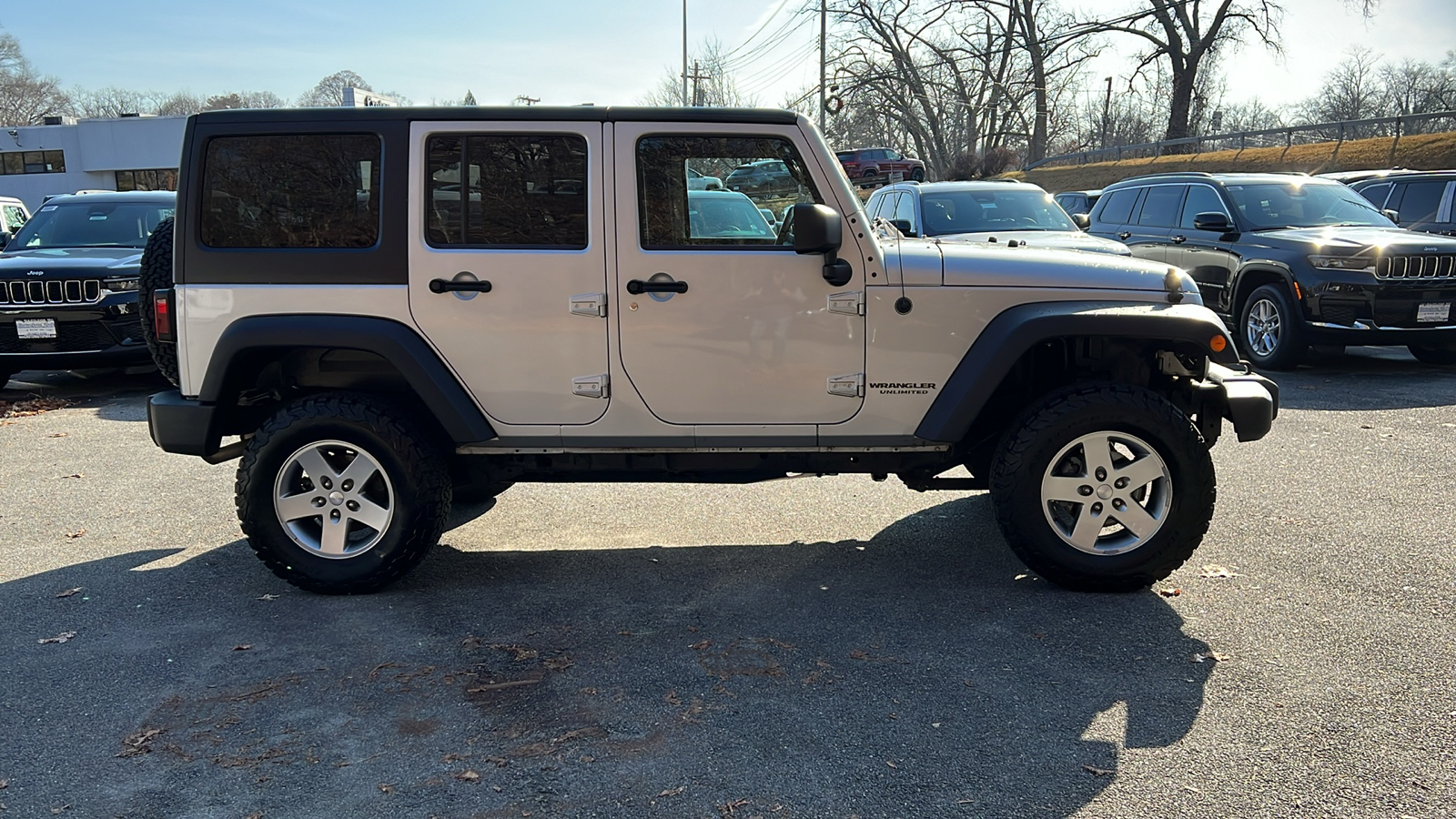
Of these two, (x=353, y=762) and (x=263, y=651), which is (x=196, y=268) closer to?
(x=263, y=651)

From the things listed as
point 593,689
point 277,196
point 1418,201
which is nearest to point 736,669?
point 593,689

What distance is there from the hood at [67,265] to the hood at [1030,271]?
8050 millimetres

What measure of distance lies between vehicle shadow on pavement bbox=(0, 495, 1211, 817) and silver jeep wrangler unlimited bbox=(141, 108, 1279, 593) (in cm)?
46

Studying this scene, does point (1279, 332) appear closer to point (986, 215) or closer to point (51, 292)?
point (986, 215)

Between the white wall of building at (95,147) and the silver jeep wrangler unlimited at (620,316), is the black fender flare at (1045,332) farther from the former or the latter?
the white wall of building at (95,147)

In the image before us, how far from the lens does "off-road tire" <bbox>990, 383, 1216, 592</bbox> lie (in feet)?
14.2

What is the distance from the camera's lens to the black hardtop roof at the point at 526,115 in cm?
439

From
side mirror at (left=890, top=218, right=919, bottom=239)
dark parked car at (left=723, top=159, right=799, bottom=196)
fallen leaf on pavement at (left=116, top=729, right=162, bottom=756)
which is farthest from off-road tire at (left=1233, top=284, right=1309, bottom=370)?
fallen leaf on pavement at (left=116, top=729, right=162, bottom=756)

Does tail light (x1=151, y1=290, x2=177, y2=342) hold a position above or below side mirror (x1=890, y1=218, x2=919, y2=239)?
below

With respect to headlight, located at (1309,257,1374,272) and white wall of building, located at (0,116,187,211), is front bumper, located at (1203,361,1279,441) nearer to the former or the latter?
A: headlight, located at (1309,257,1374,272)

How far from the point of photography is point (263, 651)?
3.99 m

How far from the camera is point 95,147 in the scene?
59.3 metres

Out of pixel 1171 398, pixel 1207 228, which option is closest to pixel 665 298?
pixel 1171 398

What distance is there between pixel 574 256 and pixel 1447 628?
12.0 feet
